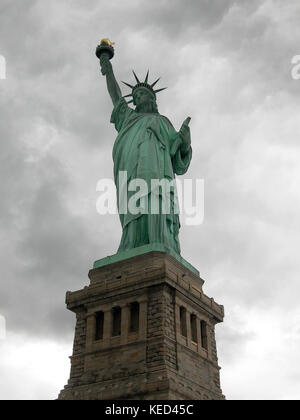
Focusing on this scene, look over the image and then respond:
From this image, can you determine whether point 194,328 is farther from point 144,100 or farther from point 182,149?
point 144,100

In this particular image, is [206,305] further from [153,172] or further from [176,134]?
[176,134]

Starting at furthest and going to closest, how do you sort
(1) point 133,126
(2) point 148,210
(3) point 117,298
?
(1) point 133,126
(2) point 148,210
(3) point 117,298

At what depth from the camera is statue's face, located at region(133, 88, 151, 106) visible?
110 ft

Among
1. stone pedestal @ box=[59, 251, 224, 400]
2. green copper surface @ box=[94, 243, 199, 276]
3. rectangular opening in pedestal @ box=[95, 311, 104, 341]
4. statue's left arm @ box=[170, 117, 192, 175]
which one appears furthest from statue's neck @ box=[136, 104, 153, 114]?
rectangular opening in pedestal @ box=[95, 311, 104, 341]

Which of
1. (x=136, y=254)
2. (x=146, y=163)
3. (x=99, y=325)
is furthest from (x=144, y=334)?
(x=146, y=163)

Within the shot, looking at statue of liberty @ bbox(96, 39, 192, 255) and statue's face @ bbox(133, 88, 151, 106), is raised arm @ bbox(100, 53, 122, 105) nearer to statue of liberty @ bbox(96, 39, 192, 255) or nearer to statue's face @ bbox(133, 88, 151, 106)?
statue of liberty @ bbox(96, 39, 192, 255)

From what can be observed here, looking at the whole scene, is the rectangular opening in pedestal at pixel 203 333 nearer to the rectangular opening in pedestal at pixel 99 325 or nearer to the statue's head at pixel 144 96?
the rectangular opening in pedestal at pixel 99 325

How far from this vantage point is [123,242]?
91.1 ft

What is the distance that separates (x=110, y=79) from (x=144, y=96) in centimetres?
295

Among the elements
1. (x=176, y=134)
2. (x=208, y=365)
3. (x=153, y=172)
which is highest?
(x=176, y=134)
